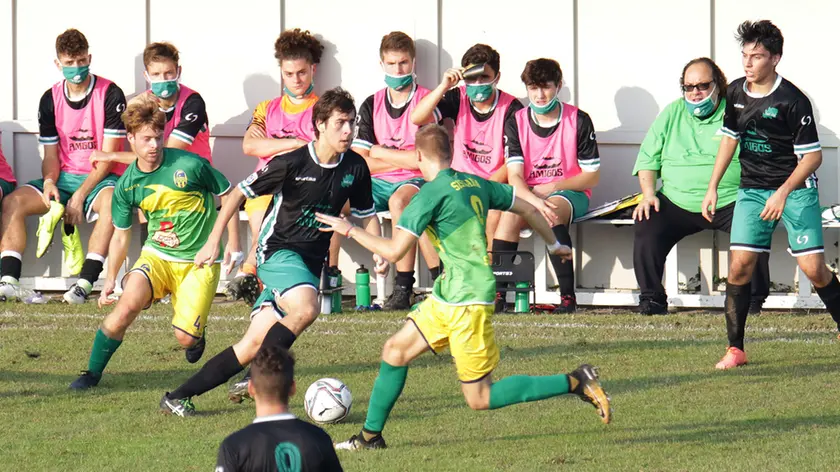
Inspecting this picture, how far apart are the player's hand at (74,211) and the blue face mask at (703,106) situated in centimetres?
Result: 539

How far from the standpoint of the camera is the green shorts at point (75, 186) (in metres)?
11.9

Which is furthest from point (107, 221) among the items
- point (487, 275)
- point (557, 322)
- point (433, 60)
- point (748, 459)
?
point (748, 459)

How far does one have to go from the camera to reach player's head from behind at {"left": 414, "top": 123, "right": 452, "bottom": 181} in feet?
21.1

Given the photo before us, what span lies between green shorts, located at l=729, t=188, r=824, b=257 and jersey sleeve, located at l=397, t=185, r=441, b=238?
2.99 meters

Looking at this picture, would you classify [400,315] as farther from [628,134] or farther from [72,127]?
[72,127]

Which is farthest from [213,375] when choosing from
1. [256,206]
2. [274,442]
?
[256,206]

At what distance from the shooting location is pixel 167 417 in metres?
7.21

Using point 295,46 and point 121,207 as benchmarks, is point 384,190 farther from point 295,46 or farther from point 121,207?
point 121,207

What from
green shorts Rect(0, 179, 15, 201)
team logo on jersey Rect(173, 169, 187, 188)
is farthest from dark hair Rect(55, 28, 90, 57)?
team logo on jersey Rect(173, 169, 187, 188)

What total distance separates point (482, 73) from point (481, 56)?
145mm

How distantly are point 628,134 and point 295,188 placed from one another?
532 centimetres

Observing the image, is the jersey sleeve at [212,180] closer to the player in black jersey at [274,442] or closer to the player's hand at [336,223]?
the player's hand at [336,223]

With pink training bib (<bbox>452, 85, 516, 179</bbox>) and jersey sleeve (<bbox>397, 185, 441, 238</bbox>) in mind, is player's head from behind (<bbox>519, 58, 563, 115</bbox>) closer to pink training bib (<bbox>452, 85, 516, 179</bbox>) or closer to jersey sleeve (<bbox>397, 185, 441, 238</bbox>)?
pink training bib (<bbox>452, 85, 516, 179</bbox>)

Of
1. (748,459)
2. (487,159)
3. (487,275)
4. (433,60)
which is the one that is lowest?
(748,459)
